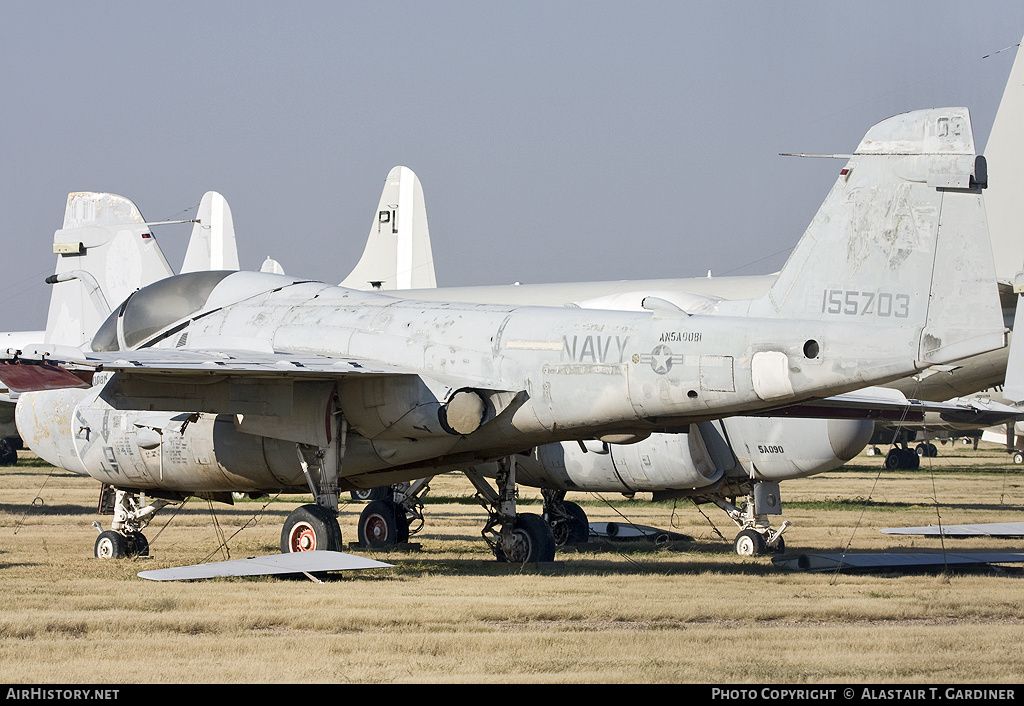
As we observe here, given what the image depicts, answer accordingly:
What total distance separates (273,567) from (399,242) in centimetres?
2755

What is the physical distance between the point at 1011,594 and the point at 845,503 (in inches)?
697

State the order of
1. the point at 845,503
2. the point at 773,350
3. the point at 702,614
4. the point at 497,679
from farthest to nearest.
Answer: the point at 845,503, the point at 773,350, the point at 702,614, the point at 497,679

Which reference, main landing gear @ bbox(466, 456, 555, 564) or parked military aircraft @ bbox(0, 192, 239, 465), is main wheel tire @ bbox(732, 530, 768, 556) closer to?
main landing gear @ bbox(466, 456, 555, 564)

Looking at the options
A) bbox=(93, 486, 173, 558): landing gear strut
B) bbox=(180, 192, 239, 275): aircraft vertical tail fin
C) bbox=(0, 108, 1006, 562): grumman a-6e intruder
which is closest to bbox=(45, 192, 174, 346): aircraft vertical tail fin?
bbox=(0, 108, 1006, 562): grumman a-6e intruder

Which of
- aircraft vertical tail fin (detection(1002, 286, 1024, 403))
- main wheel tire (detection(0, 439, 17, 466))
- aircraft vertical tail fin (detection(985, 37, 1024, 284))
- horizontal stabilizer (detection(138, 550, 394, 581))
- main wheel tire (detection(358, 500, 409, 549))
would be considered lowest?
main wheel tire (detection(0, 439, 17, 466))

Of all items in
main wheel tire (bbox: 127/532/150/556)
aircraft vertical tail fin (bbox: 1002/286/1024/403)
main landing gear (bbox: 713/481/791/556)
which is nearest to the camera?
aircraft vertical tail fin (bbox: 1002/286/1024/403)

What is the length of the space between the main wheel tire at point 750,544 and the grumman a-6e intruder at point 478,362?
3.66 m

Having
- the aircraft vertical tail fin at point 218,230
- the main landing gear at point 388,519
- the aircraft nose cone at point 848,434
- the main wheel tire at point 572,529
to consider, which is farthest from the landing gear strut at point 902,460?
the main landing gear at point 388,519

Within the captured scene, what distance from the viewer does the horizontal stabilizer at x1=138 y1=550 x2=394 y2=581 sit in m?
10.6

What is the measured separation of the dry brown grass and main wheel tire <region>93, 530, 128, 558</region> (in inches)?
15.1

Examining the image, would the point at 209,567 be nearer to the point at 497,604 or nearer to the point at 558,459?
the point at 497,604

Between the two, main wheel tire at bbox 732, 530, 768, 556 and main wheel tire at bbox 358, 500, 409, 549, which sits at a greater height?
main wheel tire at bbox 358, 500, 409, 549

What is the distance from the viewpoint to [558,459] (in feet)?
55.6
